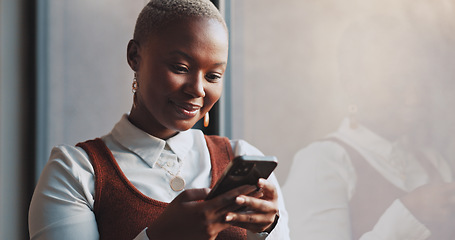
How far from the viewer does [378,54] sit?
1062mm

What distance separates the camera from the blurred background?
1021mm

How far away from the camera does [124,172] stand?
88 cm

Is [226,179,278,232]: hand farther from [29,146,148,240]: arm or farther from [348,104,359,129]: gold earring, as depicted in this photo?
[348,104,359,129]: gold earring

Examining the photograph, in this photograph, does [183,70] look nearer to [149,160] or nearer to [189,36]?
[189,36]

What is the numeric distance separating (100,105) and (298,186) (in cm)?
98

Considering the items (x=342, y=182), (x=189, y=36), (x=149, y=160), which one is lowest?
(x=342, y=182)

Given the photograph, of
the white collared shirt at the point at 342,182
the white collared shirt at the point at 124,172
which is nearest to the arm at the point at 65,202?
the white collared shirt at the point at 124,172

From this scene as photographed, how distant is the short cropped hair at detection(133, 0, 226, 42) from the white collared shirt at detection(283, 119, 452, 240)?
0.47 m

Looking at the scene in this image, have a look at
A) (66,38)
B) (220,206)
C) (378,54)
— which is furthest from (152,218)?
(66,38)

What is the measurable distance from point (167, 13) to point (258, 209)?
39cm

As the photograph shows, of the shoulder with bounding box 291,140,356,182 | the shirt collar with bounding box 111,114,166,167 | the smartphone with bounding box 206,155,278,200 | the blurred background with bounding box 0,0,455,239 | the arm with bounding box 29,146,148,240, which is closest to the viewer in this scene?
the smartphone with bounding box 206,155,278,200

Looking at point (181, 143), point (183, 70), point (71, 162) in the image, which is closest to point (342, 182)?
point (181, 143)

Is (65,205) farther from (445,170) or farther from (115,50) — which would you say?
(115,50)

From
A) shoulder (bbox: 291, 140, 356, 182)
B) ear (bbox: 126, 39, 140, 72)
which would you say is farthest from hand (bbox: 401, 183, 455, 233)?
ear (bbox: 126, 39, 140, 72)
